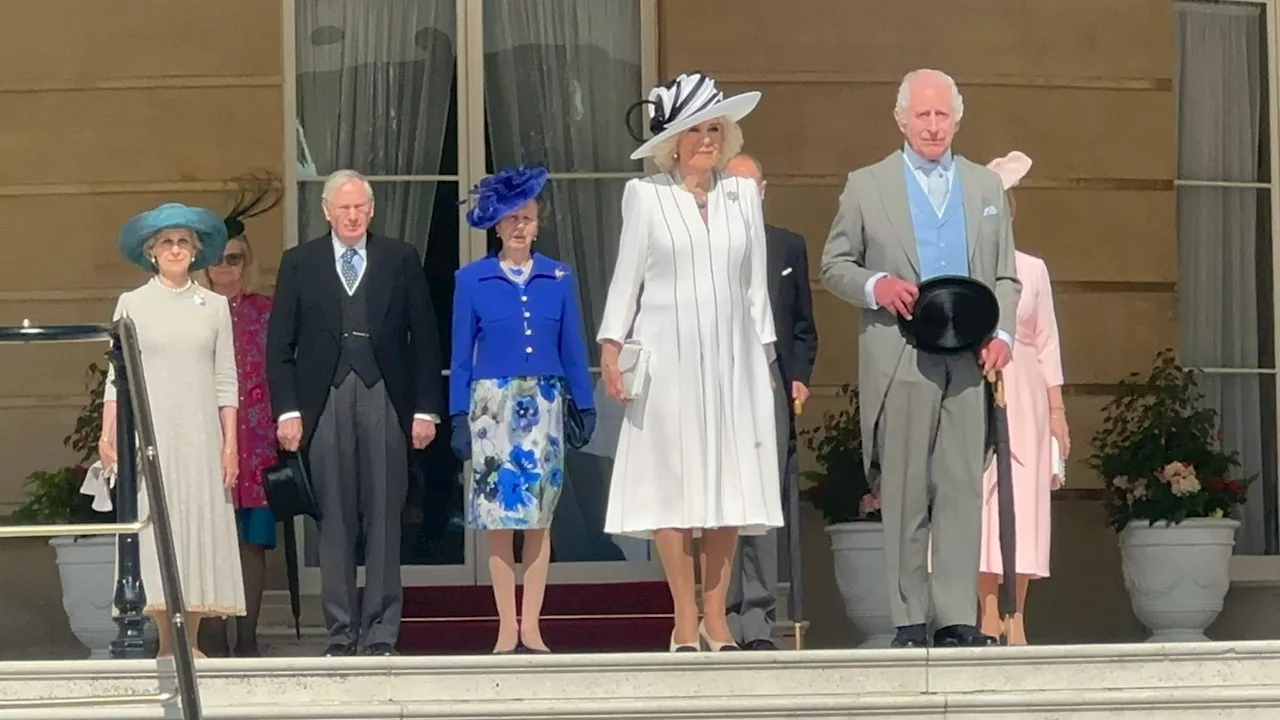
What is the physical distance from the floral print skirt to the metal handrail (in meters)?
1.24

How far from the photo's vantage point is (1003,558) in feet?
22.4

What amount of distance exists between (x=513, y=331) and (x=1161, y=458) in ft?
9.93

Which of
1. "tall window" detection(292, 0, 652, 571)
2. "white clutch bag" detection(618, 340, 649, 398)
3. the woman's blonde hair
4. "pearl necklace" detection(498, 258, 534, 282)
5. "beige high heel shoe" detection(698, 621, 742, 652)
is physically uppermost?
"tall window" detection(292, 0, 652, 571)

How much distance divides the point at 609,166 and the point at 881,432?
3.24m

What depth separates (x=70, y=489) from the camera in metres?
8.44

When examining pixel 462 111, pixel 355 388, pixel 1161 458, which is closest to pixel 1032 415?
pixel 1161 458

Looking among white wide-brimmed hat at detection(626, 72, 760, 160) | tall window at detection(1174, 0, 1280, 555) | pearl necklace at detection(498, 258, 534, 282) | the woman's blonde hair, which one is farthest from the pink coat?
tall window at detection(1174, 0, 1280, 555)

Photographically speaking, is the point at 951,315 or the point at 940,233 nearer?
the point at 951,315

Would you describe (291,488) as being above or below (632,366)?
below

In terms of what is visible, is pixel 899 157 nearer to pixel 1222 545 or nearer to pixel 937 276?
pixel 937 276

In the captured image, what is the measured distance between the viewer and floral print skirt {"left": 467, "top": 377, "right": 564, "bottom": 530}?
22.7 ft

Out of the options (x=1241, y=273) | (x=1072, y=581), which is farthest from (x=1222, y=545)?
(x=1241, y=273)

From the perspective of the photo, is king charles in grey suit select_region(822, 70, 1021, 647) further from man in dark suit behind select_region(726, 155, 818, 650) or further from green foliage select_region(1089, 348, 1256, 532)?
green foliage select_region(1089, 348, 1256, 532)

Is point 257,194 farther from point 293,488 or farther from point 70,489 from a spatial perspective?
point 293,488
